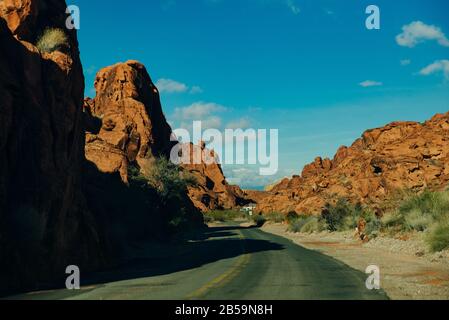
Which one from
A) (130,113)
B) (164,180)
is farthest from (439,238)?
(130,113)

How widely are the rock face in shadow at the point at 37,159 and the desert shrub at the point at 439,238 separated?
1591cm

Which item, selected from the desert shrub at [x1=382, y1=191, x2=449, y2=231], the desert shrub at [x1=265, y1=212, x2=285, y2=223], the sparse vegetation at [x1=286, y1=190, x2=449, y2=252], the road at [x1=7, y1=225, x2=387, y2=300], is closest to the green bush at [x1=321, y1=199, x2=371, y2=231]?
the sparse vegetation at [x1=286, y1=190, x2=449, y2=252]

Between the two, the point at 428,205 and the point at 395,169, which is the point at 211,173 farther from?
the point at 428,205

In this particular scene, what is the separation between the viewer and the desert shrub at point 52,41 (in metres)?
21.5

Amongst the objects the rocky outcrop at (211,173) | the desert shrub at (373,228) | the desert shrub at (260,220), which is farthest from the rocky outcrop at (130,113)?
the rocky outcrop at (211,173)

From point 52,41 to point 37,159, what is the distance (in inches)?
259

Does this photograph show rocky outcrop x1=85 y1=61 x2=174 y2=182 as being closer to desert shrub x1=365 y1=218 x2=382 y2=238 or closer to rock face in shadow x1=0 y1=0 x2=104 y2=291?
rock face in shadow x1=0 y1=0 x2=104 y2=291

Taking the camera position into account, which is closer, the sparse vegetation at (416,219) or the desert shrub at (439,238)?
the desert shrub at (439,238)

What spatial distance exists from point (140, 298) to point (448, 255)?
14.9 metres

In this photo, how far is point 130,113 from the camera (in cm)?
6638

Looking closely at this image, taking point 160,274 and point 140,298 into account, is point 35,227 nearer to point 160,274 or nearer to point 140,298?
point 160,274

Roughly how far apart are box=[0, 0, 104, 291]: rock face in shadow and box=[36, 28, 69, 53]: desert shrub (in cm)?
33

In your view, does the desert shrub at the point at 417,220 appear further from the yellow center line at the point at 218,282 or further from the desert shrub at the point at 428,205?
the yellow center line at the point at 218,282

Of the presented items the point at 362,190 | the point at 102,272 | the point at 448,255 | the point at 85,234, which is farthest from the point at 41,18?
the point at 362,190
